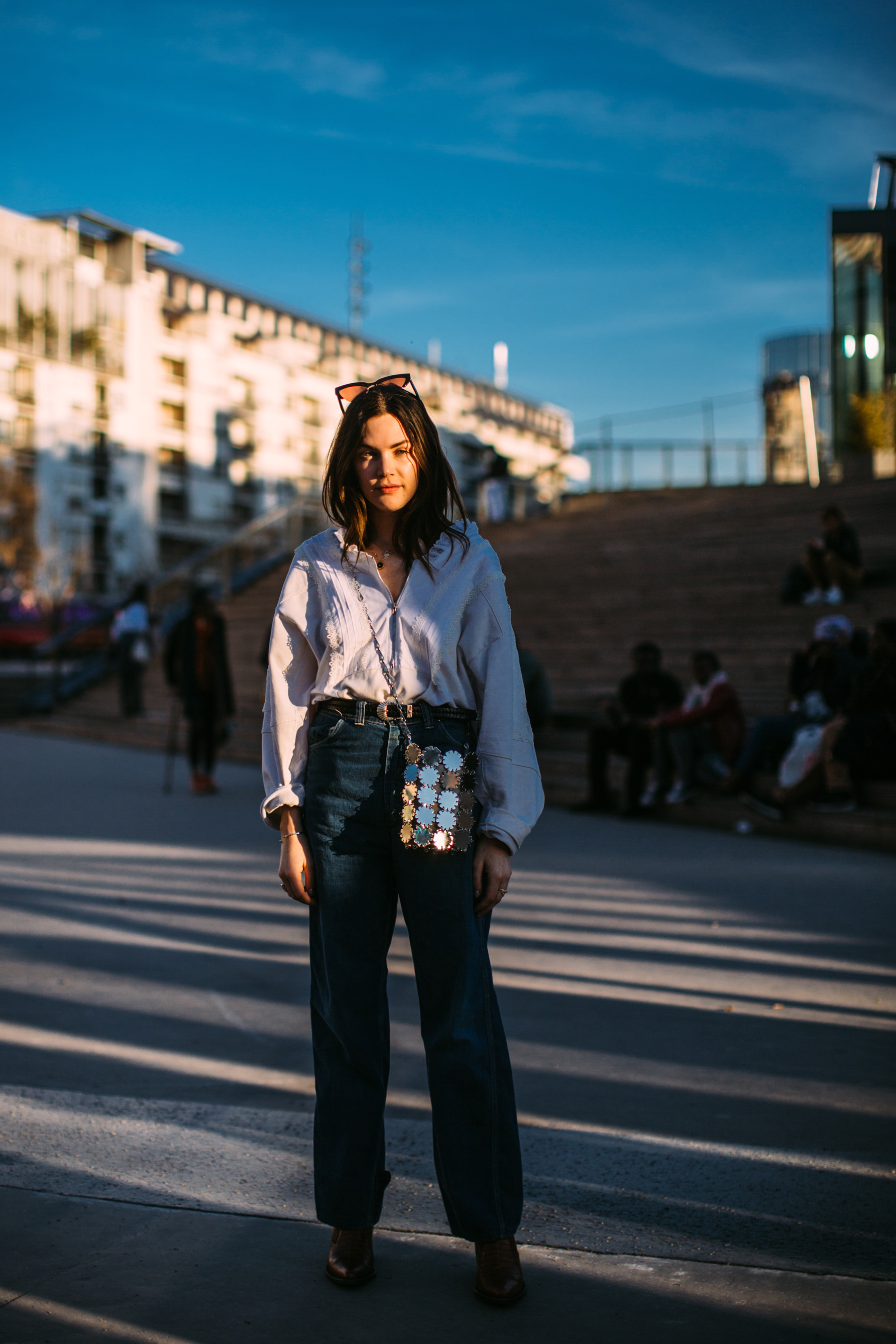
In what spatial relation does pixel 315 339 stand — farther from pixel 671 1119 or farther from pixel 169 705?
pixel 671 1119

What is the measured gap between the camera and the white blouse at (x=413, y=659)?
2.44 metres

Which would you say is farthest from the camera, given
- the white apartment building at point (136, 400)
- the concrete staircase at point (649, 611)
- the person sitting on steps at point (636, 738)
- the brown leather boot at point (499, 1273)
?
the white apartment building at point (136, 400)

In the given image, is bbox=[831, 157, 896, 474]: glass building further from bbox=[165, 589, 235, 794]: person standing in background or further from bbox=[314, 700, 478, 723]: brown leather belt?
bbox=[165, 589, 235, 794]: person standing in background

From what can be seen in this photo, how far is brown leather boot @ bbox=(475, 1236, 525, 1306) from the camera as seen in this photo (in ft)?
7.57

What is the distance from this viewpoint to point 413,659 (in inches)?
96.3

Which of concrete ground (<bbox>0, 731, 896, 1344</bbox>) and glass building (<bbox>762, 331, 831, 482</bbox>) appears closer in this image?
concrete ground (<bbox>0, 731, 896, 1344</bbox>)

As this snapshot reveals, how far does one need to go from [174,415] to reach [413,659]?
7111cm

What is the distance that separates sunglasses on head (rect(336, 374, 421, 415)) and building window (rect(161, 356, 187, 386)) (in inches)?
2767

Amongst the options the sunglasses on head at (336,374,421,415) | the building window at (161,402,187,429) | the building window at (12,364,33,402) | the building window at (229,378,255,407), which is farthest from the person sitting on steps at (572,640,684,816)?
the building window at (229,378,255,407)

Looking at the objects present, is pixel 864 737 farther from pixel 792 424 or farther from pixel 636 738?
pixel 792 424

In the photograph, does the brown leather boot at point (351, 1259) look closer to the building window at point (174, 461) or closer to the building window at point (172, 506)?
the building window at point (172, 506)

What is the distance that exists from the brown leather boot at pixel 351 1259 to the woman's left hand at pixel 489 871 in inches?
27.6

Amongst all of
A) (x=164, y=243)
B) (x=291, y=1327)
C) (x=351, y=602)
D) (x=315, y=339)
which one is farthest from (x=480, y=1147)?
(x=315, y=339)

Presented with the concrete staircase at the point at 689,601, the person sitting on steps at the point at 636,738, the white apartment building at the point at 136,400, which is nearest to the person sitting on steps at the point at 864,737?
the concrete staircase at the point at 689,601
